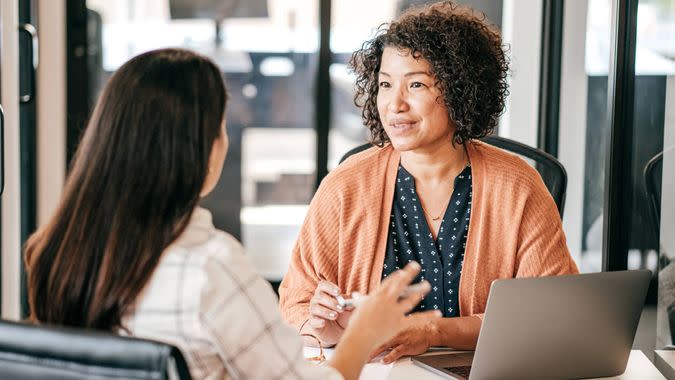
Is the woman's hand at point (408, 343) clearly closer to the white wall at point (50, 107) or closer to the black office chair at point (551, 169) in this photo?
the black office chair at point (551, 169)

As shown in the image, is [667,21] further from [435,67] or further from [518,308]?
[518,308]

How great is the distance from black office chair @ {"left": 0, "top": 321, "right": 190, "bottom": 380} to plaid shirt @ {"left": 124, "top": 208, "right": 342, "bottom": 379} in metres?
0.16

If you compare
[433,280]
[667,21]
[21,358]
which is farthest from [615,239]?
[21,358]

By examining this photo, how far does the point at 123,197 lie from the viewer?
1135 mm

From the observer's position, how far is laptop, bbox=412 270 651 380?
1.41m

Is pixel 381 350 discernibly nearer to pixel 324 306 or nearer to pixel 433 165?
pixel 324 306

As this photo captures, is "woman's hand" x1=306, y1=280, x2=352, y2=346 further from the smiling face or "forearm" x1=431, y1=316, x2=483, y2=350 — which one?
the smiling face

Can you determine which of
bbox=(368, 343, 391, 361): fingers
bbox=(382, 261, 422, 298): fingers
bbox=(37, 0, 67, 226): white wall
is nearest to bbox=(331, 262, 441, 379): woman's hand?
bbox=(382, 261, 422, 298): fingers

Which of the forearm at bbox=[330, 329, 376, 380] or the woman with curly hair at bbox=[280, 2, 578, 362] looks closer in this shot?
the forearm at bbox=[330, 329, 376, 380]

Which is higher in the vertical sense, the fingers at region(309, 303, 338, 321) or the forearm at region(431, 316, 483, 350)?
the fingers at region(309, 303, 338, 321)

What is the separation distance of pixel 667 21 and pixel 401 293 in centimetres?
112

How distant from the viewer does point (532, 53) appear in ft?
12.4

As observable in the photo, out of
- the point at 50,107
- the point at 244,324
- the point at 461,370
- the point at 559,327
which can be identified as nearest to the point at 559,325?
the point at 559,327

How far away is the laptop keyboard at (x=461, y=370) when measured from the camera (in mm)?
1553
